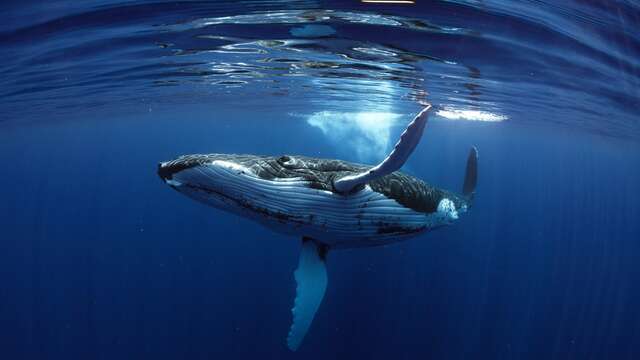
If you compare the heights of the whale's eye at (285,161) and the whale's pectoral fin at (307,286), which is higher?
the whale's eye at (285,161)

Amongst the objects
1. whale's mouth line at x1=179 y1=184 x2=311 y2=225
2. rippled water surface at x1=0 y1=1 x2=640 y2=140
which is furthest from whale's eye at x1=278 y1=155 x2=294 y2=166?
rippled water surface at x1=0 y1=1 x2=640 y2=140

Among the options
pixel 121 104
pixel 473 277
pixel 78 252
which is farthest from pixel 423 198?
pixel 78 252

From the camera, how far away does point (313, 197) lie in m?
3.64

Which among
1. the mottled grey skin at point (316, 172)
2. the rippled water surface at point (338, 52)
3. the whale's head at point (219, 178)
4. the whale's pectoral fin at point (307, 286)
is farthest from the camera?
the rippled water surface at point (338, 52)

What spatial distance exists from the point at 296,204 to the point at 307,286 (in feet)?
3.24

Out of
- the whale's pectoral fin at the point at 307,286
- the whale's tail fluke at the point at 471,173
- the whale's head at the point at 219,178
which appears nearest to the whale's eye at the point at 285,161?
the whale's head at the point at 219,178

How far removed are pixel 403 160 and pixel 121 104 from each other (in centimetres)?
2397

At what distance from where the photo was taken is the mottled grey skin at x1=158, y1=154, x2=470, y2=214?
3.46m

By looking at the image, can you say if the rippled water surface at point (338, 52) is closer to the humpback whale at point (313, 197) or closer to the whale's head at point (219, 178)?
the humpback whale at point (313, 197)

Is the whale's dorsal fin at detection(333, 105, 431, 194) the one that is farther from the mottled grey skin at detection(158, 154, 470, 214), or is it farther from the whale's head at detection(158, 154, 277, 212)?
the whale's head at detection(158, 154, 277, 212)

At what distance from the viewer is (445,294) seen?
88.2ft

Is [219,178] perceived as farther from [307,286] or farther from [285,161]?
[307,286]

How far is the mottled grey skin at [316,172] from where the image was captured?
3459 millimetres

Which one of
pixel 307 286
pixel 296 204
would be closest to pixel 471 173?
pixel 307 286
